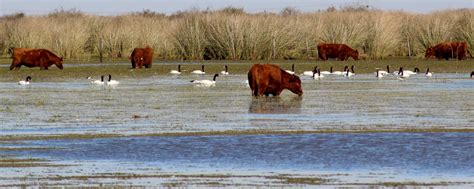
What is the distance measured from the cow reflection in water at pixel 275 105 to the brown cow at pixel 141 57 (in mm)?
17988

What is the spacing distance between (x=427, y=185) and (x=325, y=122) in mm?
7930

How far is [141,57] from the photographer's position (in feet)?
149

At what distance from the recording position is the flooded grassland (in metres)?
13.6

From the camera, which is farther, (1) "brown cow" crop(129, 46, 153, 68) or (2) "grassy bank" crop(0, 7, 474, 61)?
(2) "grassy bank" crop(0, 7, 474, 61)

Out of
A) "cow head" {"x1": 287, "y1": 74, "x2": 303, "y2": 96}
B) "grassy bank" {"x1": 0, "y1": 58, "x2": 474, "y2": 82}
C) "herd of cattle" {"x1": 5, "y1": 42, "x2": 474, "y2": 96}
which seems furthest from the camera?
"grassy bank" {"x1": 0, "y1": 58, "x2": 474, "y2": 82}

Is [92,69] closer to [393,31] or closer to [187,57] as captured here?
[187,57]

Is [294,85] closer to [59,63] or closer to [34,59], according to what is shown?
[59,63]

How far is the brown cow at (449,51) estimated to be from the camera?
53.8 m

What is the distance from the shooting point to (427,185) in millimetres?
12602

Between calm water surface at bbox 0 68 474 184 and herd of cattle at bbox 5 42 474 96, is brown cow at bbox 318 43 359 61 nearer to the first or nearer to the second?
herd of cattle at bbox 5 42 474 96

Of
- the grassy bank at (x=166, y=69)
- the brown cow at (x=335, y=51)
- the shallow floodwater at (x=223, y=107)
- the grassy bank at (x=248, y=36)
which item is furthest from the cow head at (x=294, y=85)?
the brown cow at (x=335, y=51)

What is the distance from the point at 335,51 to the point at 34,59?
14.8 meters

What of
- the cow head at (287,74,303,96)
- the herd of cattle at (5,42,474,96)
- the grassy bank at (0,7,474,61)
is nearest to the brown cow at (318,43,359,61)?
the herd of cattle at (5,42,474,96)

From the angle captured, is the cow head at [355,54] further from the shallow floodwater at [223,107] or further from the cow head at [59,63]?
the shallow floodwater at [223,107]
